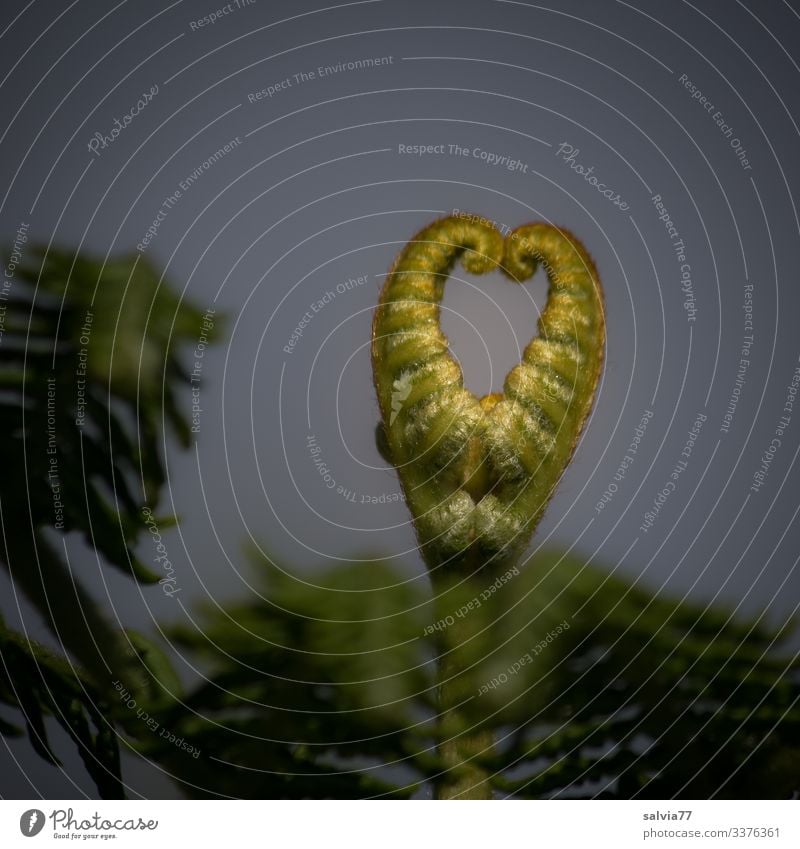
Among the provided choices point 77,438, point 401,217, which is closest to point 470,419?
point 401,217

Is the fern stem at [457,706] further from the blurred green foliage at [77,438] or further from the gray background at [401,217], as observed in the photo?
the blurred green foliage at [77,438]

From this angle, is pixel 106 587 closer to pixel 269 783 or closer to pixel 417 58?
pixel 269 783

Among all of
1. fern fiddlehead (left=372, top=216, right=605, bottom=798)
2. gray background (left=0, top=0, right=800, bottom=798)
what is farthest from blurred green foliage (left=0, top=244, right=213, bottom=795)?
fern fiddlehead (left=372, top=216, right=605, bottom=798)

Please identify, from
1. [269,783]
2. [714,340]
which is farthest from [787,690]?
[269,783]

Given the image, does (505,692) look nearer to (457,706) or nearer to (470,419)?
(457,706)
